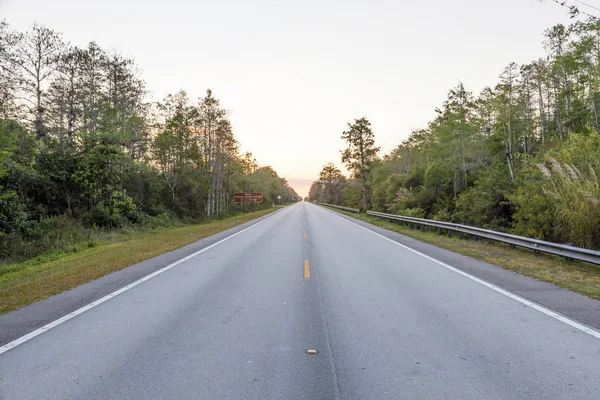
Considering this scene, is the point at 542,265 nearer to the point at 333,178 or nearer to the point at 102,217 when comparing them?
the point at 102,217

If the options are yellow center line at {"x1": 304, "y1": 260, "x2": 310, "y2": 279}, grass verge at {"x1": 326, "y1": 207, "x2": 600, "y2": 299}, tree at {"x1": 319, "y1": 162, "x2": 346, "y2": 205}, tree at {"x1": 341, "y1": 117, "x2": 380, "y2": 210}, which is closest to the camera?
grass verge at {"x1": 326, "y1": 207, "x2": 600, "y2": 299}

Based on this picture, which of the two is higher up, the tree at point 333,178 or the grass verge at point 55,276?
the tree at point 333,178

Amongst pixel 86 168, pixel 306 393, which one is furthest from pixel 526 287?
pixel 86 168

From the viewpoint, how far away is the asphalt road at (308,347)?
10.0ft

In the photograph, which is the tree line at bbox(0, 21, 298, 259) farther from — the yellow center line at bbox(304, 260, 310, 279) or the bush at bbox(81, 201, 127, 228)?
the yellow center line at bbox(304, 260, 310, 279)

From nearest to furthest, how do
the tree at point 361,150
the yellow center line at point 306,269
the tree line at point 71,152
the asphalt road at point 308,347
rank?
the asphalt road at point 308,347, the yellow center line at point 306,269, the tree line at point 71,152, the tree at point 361,150

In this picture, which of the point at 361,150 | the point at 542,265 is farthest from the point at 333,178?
the point at 542,265

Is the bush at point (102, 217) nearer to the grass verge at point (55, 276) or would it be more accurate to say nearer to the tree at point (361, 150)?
the grass verge at point (55, 276)

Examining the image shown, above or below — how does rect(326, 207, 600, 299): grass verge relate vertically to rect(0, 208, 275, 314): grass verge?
above

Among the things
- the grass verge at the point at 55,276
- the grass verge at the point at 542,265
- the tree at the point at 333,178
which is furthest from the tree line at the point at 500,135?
the tree at the point at 333,178

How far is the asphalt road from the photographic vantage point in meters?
3.05

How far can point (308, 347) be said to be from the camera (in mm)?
3938

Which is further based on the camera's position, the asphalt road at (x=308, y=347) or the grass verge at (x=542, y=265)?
the grass verge at (x=542, y=265)

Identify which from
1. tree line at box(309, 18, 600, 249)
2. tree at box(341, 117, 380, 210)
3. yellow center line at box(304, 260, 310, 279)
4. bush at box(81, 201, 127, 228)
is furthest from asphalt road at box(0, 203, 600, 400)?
tree at box(341, 117, 380, 210)
